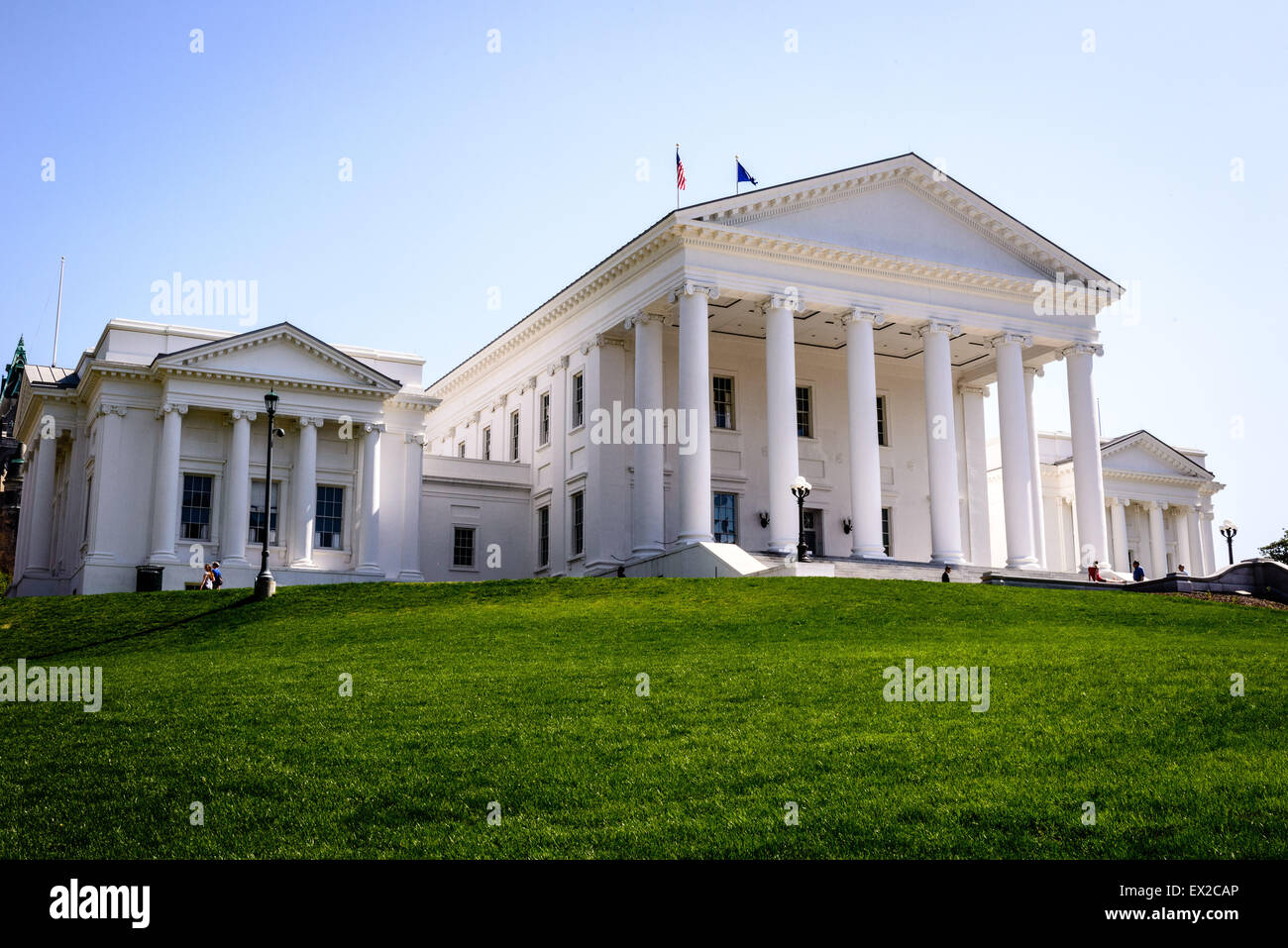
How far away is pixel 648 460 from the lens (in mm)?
43562

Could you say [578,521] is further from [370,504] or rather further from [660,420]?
[370,504]

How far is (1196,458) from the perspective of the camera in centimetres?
7850

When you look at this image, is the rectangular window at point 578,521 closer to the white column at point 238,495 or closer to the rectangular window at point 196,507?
the white column at point 238,495

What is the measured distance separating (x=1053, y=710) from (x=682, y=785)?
5726mm

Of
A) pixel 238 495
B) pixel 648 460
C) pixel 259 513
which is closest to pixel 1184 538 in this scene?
pixel 648 460

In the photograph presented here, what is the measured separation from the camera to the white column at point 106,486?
149 ft

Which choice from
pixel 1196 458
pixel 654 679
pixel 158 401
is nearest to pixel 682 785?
pixel 654 679

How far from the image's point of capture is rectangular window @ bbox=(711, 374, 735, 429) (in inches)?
1971

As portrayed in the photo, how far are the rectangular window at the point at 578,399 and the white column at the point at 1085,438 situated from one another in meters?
19.1

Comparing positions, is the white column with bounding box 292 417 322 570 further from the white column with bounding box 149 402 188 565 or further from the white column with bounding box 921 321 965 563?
the white column with bounding box 921 321 965 563
